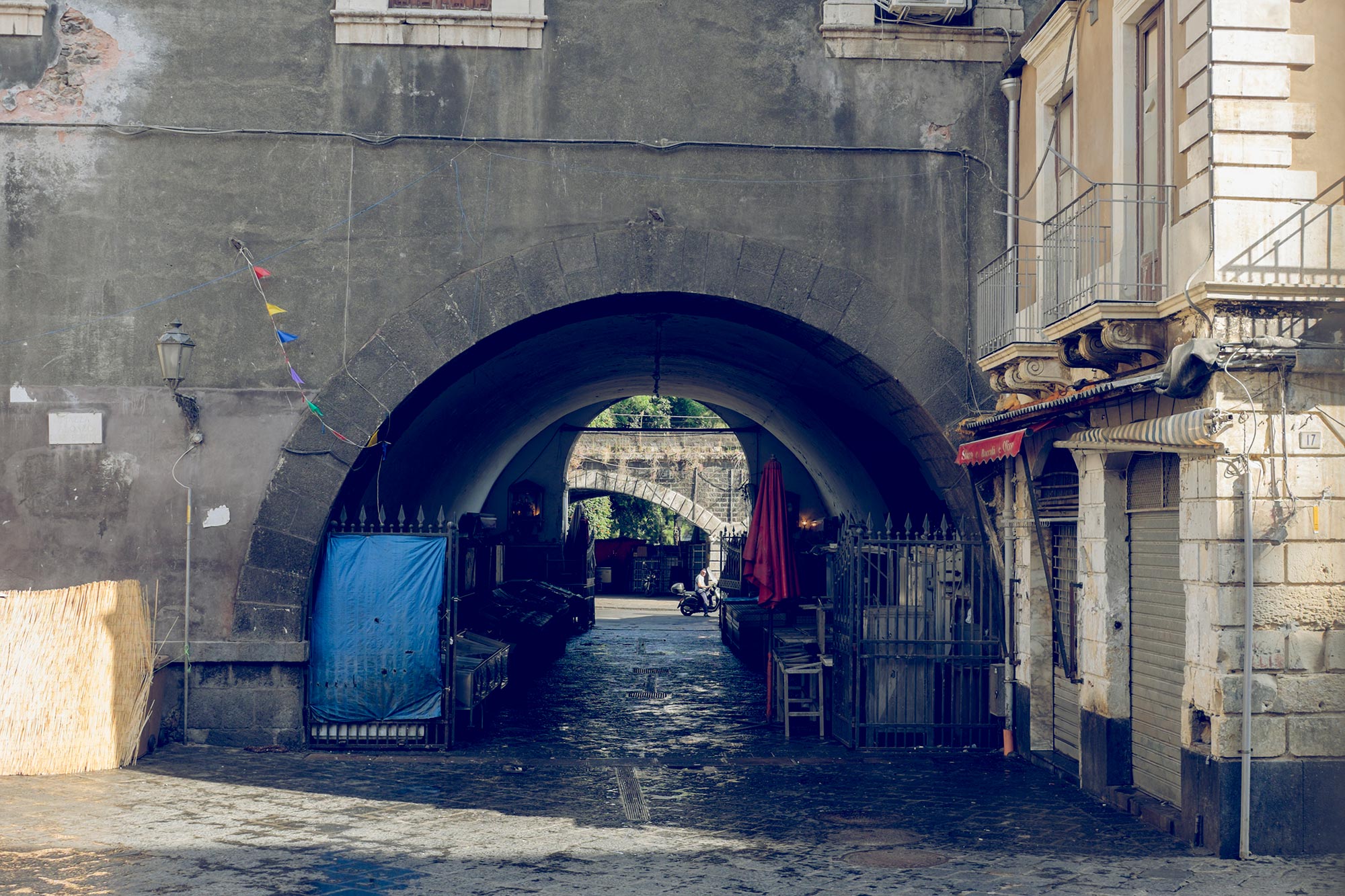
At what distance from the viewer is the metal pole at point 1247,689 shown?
7.86 meters

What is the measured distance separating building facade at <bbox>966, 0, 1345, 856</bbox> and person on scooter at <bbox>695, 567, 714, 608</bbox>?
23036mm

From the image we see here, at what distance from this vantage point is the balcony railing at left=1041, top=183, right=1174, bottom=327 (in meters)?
8.73

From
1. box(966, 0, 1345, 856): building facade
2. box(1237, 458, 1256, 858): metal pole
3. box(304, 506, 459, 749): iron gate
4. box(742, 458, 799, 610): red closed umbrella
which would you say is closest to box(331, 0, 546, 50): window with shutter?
box(304, 506, 459, 749): iron gate

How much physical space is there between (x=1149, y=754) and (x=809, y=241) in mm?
5348

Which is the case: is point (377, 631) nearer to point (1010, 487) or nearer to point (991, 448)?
point (991, 448)

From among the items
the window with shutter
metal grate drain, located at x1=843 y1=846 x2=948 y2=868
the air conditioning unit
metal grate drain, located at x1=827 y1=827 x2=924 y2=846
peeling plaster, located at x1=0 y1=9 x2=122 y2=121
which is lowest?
metal grate drain, located at x1=843 y1=846 x2=948 y2=868

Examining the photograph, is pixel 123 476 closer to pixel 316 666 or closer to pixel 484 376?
pixel 316 666

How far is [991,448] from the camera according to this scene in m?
10.5

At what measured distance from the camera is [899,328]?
11727mm

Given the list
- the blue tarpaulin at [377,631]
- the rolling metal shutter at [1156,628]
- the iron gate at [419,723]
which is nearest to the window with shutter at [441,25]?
the iron gate at [419,723]

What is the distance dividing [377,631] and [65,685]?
8.61 ft

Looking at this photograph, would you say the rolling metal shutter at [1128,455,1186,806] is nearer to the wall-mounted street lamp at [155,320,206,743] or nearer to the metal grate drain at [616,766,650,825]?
the metal grate drain at [616,766,650,825]

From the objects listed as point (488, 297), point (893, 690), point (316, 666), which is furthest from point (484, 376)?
point (893, 690)

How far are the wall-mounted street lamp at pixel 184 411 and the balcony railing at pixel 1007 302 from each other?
7.06 meters
